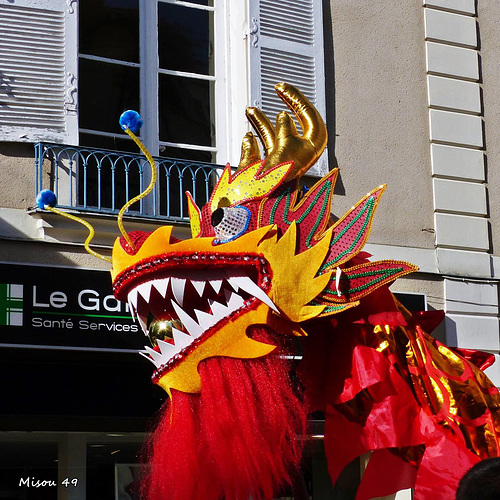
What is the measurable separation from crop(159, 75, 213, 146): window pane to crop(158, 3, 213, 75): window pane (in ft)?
0.33

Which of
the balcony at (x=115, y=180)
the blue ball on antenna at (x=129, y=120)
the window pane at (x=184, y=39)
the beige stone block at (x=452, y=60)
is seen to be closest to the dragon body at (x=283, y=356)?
the blue ball on antenna at (x=129, y=120)

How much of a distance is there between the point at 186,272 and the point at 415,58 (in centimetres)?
385

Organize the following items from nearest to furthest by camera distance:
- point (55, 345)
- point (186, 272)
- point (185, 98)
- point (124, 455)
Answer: point (186, 272), point (55, 345), point (124, 455), point (185, 98)

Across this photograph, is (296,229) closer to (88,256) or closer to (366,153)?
(88,256)

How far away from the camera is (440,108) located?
7531 millimetres

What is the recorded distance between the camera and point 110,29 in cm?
707

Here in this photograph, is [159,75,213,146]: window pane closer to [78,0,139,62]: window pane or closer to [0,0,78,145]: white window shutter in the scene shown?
[78,0,139,62]: window pane

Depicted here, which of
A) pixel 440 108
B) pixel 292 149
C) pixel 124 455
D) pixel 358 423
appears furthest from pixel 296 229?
pixel 440 108

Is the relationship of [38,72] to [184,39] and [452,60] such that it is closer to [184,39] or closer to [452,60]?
[184,39]

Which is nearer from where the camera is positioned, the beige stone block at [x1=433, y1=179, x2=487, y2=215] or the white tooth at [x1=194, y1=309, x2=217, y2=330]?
the white tooth at [x1=194, y1=309, x2=217, y2=330]

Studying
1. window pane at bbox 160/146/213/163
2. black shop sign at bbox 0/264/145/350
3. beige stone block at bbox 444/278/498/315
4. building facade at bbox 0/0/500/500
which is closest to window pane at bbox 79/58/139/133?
building facade at bbox 0/0/500/500

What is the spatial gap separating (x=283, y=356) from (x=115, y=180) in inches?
107

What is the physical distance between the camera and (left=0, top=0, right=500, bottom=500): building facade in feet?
20.6

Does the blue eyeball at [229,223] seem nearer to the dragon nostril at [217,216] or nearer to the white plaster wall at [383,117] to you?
the dragon nostril at [217,216]
